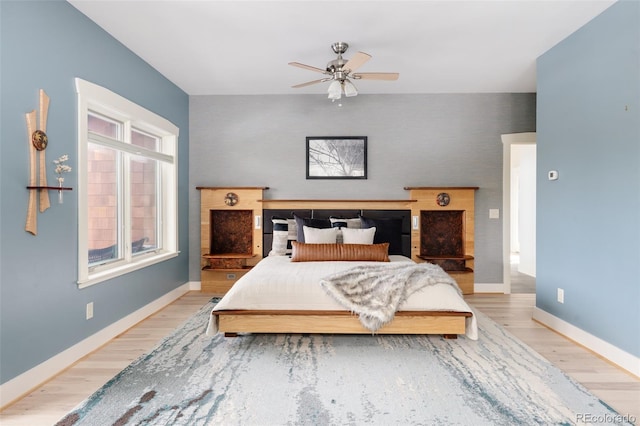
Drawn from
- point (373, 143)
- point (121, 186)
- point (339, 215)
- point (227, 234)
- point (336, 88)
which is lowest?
point (227, 234)

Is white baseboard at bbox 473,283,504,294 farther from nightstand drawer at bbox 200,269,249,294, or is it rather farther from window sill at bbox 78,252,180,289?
window sill at bbox 78,252,180,289

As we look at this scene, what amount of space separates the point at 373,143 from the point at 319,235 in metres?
1.63

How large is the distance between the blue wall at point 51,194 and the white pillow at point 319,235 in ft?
6.40

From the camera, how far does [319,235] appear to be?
13.4 ft

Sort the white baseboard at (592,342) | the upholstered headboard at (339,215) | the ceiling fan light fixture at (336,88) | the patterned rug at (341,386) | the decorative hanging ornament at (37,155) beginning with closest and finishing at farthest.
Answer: the patterned rug at (341,386) < the decorative hanging ornament at (37,155) < the white baseboard at (592,342) < the ceiling fan light fixture at (336,88) < the upholstered headboard at (339,215)

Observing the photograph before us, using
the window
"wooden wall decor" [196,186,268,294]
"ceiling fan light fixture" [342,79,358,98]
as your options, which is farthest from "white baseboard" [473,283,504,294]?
the window

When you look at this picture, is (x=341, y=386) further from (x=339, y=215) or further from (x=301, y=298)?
(x=339, y=215)

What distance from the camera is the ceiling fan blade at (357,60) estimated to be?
2.78 meters

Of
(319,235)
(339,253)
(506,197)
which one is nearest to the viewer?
(339,253)

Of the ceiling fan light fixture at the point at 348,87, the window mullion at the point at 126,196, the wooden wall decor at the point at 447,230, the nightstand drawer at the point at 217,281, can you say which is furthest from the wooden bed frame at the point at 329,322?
the ceiling fan light fixture at the point at 348,87

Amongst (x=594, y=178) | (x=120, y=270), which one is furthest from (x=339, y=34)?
(x=120, y=270)

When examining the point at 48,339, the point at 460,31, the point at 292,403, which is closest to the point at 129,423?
the point at 292,403

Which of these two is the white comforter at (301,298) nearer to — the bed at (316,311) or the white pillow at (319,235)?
the bed at (316,311)

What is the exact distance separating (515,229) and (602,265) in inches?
242
